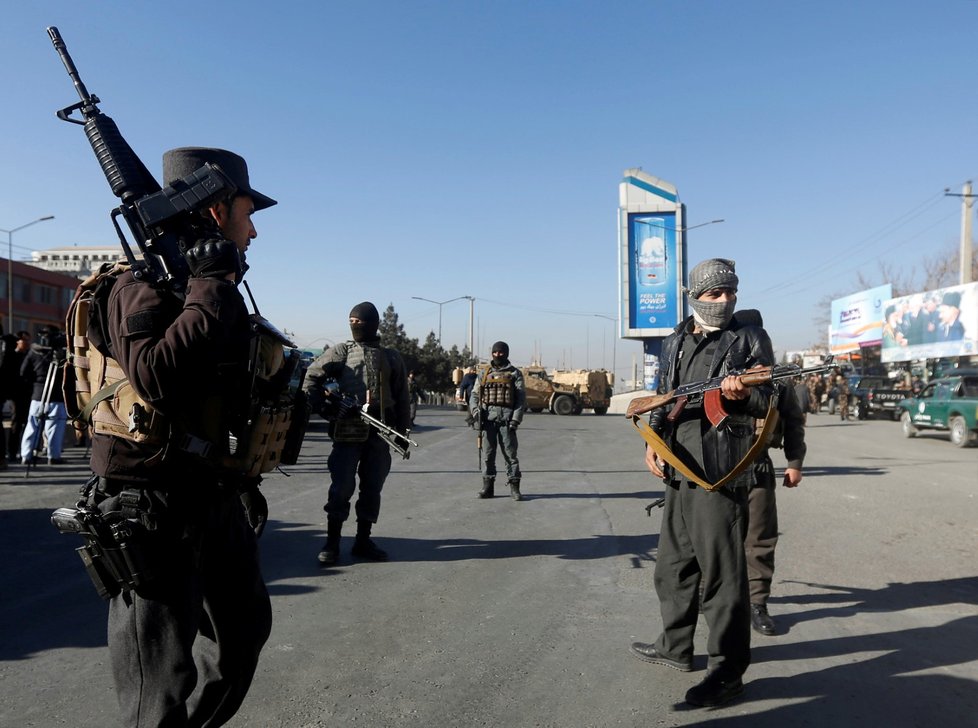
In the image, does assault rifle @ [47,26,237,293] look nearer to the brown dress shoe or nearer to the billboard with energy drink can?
the brown dress shoe

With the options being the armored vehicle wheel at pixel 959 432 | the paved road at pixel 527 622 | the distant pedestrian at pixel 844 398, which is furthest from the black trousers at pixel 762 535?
the distant pedestrian at pixel 844 398

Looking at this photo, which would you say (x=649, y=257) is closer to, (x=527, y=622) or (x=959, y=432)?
(x=959, y=432)

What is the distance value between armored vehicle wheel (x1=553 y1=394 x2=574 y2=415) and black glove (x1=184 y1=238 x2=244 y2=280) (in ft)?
103

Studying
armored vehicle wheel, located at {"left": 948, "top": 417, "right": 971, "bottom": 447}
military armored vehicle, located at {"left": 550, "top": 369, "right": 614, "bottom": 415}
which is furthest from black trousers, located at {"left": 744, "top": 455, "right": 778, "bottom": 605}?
military armored vehicle, located at {"left": 550, "top": 369, "right": 614, "bottom": 415}

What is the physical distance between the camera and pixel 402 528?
23.2ft

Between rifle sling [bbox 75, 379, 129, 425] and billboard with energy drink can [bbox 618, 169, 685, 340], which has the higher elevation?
billboard with energy drink can [bbox 618, 169, 685, 340]

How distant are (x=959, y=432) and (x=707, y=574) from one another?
57.6 ft

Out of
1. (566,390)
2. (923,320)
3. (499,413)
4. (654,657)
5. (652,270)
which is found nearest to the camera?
(654,657)

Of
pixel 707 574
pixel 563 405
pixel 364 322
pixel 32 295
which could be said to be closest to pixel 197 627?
pixel 707 574

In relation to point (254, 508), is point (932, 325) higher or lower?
higher

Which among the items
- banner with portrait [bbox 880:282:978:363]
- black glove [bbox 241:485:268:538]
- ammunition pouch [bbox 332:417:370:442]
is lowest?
black glove [bbox 241:485:268:538]

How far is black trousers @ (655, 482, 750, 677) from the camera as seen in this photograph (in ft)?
10.9

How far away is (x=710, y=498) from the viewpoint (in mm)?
3471

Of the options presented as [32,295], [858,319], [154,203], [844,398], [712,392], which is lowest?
[844,398]
